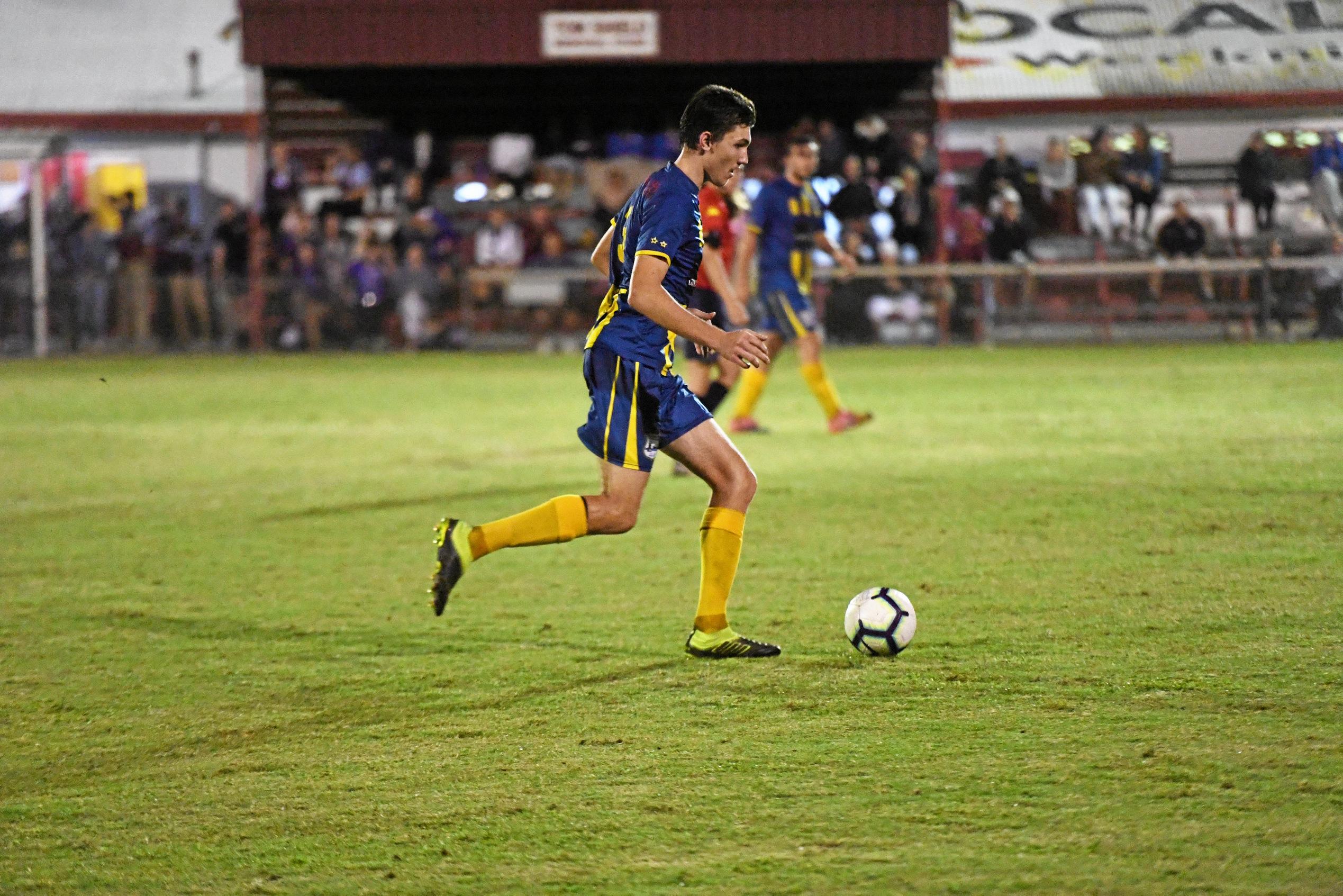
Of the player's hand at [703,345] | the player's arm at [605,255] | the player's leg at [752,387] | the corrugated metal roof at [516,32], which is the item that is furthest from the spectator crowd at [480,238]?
the player's hand at [703,345]

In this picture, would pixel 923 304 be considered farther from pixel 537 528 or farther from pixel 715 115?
pixel 715 115

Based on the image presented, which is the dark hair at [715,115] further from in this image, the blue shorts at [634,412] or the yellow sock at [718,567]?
the yellow sock at [718,567]

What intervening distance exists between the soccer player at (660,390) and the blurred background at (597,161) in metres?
17.1

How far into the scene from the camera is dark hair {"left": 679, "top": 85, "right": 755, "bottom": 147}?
18.2 feet

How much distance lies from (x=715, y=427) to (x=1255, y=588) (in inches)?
101

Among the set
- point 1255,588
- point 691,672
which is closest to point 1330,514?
point 1255,588

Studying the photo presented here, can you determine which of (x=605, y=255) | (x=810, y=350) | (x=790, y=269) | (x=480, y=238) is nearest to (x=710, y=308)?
(x=790, y=269)

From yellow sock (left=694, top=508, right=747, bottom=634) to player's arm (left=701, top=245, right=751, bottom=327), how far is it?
2.33m

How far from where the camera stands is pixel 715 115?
5.55 meters

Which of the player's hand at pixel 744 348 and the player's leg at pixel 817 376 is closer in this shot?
the player's hand at pixel 744 348

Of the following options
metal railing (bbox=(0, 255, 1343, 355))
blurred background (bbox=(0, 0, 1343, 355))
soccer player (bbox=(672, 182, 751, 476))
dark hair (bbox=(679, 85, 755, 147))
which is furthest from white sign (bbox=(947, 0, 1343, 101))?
dark hair (bbox=(679, 85, 755, 147))

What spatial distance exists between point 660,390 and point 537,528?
714 millimetres

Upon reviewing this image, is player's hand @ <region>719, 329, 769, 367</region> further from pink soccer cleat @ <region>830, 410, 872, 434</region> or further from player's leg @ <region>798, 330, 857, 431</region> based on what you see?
pink soccer cleat @ <region>830, 410, 872, 434</region>

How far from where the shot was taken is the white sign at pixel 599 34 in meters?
26.4
